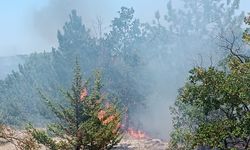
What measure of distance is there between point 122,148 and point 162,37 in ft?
160

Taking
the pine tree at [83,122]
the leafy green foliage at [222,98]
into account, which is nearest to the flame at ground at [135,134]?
the pine tree at [83,122]

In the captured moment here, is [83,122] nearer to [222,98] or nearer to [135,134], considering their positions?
[222,98]

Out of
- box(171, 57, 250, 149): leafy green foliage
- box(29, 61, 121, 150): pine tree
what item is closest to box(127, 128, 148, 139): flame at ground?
box(29, 61, 121, 150): pine tree

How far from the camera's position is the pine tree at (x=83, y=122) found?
17.5 m

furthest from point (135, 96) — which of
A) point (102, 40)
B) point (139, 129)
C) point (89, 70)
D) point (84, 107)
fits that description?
point (84, 107)

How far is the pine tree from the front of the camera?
17.5m

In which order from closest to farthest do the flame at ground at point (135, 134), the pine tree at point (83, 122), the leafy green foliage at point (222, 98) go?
the leafy green foliage at point (222, 98) < the pine tree at point (83, 122) < the flame at ground at point (135, 134)

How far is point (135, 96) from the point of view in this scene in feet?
214

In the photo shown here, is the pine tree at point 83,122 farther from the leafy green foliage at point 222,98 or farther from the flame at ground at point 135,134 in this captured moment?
the flame at ground at point 135,134

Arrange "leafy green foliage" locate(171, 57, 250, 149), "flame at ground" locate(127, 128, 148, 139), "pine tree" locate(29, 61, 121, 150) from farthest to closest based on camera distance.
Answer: "flame at ground" locate(127, 128, 148, 139), "pine tree" locate(29, 61, 121, 150), "leafy green foliage" locate(171, 57, 250, 149)

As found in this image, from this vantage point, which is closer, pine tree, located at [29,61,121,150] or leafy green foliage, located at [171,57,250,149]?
leafy green foliage, located at [171,57,250,149]

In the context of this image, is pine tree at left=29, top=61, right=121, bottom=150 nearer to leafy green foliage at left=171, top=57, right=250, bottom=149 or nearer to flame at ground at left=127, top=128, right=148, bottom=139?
leafy green foliage at left=171, top=57, right=250, bottom=149

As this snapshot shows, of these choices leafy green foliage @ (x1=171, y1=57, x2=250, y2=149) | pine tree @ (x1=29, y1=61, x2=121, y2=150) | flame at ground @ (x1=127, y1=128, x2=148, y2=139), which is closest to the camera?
leafy green foliage @ (x1=171, y1=57, x2=250, y2=149)

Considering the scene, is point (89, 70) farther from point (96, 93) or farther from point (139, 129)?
point (96, 93)
